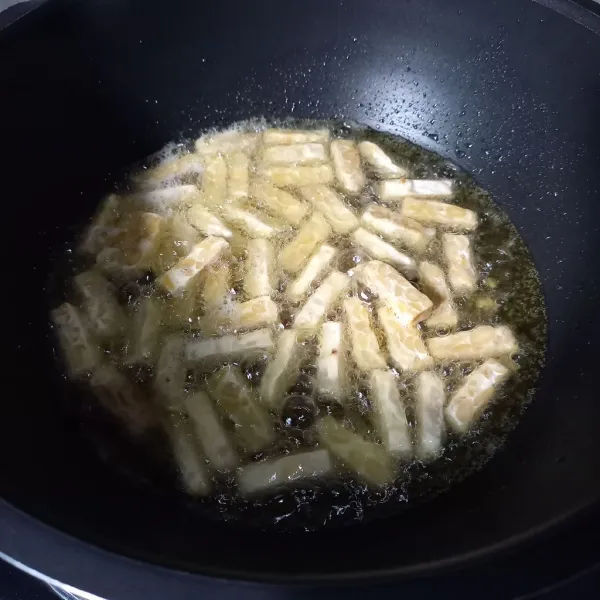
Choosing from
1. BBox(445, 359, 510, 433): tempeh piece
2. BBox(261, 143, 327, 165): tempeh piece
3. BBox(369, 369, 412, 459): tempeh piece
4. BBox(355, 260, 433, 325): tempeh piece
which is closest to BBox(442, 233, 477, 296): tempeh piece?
BBox(355, 260, 433, 325): tempeh piece

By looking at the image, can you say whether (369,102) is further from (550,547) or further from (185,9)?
(550,547)

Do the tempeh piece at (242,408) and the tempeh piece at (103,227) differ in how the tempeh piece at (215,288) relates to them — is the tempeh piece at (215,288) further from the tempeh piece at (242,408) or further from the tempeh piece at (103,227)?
the tempeh piece at (103,227)

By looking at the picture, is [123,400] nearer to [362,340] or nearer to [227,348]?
[227,348]

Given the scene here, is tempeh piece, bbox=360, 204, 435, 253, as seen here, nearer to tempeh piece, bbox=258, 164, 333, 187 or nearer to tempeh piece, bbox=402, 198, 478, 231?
tempeh piece, bbox=402, 198, 478, 231

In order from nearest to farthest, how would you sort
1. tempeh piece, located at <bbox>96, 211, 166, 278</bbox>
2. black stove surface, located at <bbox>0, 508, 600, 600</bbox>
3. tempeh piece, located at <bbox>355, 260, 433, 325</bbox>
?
black stove surface, located at <bbox>0, 508, 600, 600</bbox>, tempeh piece, located at <bbox>355, 260, 433, 325</bbox>, tempeh piece, located at <bbox>96, 211, 166, 278</bbox>

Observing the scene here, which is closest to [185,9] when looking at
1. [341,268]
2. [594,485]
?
[341,268]

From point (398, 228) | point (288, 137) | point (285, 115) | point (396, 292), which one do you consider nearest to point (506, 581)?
point (396, 292)
